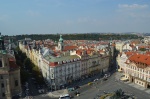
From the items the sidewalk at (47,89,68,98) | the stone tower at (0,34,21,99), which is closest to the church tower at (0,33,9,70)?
the stone tower at (0,34,21,99)

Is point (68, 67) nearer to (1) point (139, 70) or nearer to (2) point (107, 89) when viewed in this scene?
(2) point (107, 89)

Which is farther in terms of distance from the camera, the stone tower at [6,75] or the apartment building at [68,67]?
the apartment building at [68,67]

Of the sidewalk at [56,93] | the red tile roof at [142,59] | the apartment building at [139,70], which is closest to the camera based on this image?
the sidewalk at [56,93]

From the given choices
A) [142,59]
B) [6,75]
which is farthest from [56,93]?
[142,59]

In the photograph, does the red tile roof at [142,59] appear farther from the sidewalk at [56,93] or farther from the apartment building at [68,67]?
the sidewalk at [56,93]

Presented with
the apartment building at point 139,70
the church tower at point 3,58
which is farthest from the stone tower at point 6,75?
the apartment building at point 139,70

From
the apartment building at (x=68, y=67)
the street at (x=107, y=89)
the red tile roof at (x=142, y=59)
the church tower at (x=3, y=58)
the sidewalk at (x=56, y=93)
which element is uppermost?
the church tower at (x=3, y=58)

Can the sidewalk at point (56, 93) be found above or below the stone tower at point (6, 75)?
below

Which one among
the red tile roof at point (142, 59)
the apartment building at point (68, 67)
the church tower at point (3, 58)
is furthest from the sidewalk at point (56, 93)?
the red tile roof at point (142, 59)

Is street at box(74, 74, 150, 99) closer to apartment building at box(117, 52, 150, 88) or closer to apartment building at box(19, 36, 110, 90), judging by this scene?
apartment building at box(117, 52, 150, 88)

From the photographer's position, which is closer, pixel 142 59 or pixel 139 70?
pixel 139 70

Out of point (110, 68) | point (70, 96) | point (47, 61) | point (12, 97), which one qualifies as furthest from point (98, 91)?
point (110, 68)

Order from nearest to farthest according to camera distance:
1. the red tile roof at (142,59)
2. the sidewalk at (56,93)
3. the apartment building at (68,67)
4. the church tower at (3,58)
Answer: the church tower at (3,58) < the sidewalk at (56,93) < the red tile roof at (142,59) < the apartment building at (68,67)

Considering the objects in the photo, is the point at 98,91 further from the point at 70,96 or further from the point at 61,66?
the point at 61,66
